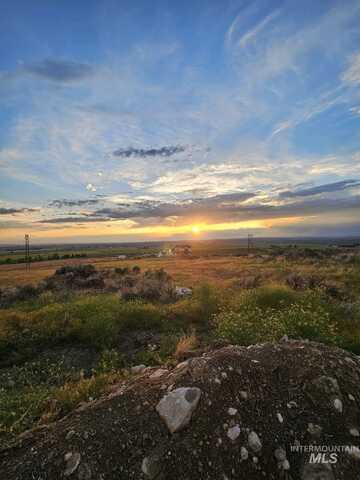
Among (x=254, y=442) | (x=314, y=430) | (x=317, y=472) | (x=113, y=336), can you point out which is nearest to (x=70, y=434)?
(x=254, y=442)

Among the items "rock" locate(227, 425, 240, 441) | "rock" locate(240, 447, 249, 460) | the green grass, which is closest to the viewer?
"rock" locate(240, 447, 249, 460)

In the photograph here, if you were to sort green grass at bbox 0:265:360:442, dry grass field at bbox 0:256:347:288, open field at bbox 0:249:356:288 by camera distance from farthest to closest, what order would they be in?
open field at bbox 0:249:356:288
dry grass field at bbox 0:256:347:288
green grass at bbox 0:265:360:442

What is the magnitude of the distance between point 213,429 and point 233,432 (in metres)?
0.20

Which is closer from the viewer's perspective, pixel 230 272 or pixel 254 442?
pixel 254 442

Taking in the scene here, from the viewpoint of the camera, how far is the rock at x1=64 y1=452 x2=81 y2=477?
2352mm

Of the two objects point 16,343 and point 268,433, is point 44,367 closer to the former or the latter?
point 16,343

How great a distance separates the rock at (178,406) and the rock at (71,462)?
2.82 feet

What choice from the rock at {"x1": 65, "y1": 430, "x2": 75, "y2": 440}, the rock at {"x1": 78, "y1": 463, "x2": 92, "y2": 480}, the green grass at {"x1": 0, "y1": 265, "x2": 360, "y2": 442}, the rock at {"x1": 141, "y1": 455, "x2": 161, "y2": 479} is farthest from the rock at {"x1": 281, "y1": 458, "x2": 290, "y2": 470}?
the green grass at {"x1": 0, "y1": 265, "x2": 360, "y2": 442}

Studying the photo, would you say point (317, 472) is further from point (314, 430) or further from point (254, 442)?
point (254, 442)

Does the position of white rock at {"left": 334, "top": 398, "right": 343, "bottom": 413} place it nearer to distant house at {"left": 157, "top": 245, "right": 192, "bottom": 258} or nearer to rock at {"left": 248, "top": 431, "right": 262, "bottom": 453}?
rock at {"left": 248, "top": 431, "right": 262, "bottom": 453}

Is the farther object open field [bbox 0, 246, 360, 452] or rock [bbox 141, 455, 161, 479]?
open field [bbox 0, 246, 360, 452]

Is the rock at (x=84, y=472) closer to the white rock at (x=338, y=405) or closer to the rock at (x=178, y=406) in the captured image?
the rock at (x=178, y=406)

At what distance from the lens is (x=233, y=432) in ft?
8.54

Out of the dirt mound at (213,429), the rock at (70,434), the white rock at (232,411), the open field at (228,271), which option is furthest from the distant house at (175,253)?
the rock at (70,434)
